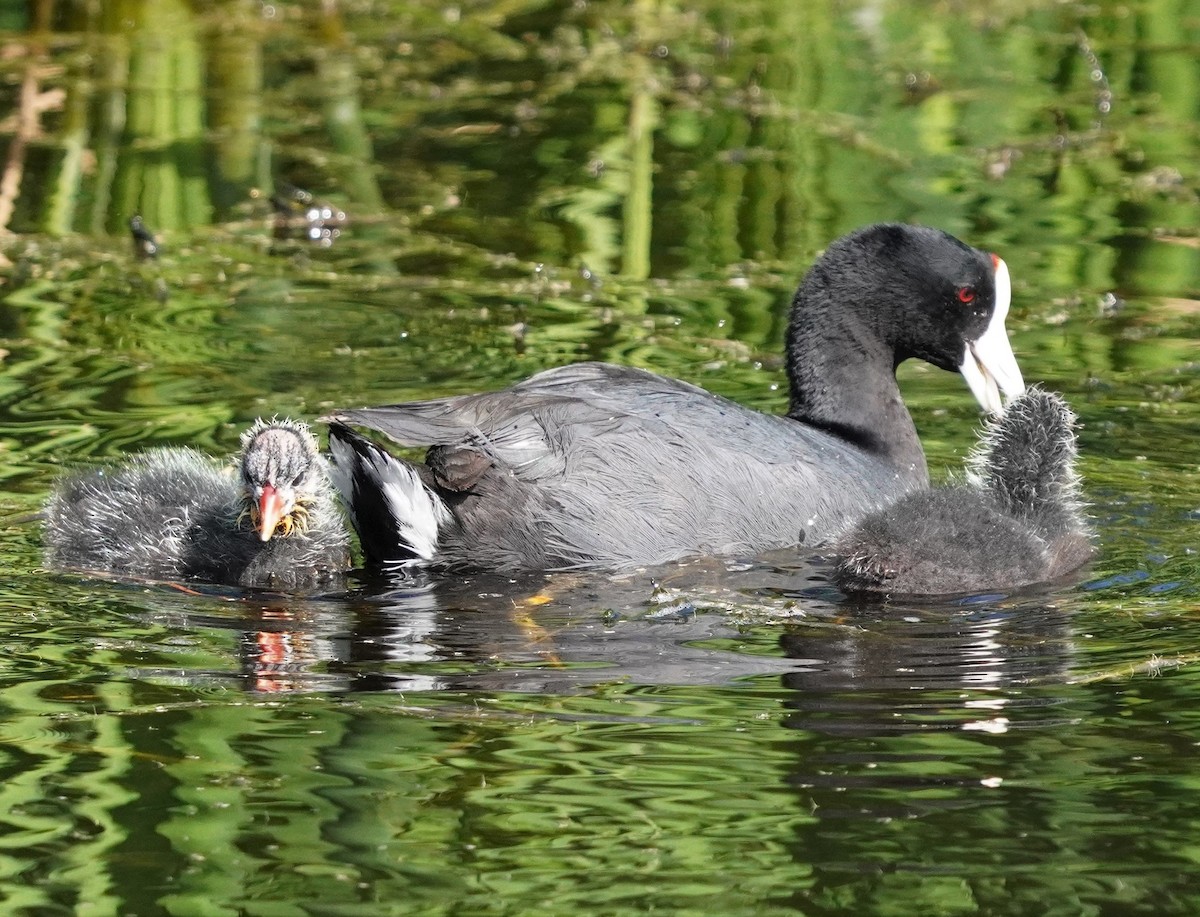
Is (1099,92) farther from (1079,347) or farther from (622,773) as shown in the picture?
(622,773)

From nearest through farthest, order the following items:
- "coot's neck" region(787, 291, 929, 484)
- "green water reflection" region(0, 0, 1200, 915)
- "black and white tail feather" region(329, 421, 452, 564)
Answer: "green water reflection" region(0, 0, 1200, 915), "black and white tail feather" region(329, 421, 452, 564), "coot's neck" region(787, 291, 929, 484)

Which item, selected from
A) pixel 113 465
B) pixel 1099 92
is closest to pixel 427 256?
pixel 113 465

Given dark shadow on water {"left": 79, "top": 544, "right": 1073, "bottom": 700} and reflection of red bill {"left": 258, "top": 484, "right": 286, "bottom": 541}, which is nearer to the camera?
dark shadow on water {"left": 79, "top": 544, "right": 1073, "bottom": 700}

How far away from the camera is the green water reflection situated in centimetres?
306

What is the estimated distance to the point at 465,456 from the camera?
4.59 m

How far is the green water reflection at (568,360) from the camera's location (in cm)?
306

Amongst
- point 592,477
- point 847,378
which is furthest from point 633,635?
point 847,378

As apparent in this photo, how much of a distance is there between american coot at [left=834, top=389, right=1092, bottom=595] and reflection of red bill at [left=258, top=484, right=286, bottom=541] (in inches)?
50.1

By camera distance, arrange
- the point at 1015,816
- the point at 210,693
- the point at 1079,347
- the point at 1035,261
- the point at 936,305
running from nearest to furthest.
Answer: the point at 1015,816 → the point at 210,693 → the point at 936,305 → the point at 1079,347 → the point at 1035,261

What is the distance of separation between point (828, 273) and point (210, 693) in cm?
232

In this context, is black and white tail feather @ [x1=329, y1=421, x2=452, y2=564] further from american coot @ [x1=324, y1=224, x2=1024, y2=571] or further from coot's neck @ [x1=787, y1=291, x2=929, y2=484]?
coot's neck @ [x1=787, y1=291, x2=929, y2=484]

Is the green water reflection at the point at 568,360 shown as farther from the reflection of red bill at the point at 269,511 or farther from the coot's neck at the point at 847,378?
the coot's neck at the point at 847,378

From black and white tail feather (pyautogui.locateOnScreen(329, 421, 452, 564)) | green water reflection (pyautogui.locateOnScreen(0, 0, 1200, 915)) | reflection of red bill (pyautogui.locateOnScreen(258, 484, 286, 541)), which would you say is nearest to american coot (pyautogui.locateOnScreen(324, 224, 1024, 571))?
black and white tail feather (pyautogui.locateOnScreen(329, 421, 452, 564))

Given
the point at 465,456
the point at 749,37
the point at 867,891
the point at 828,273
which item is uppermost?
the point at 749,37
